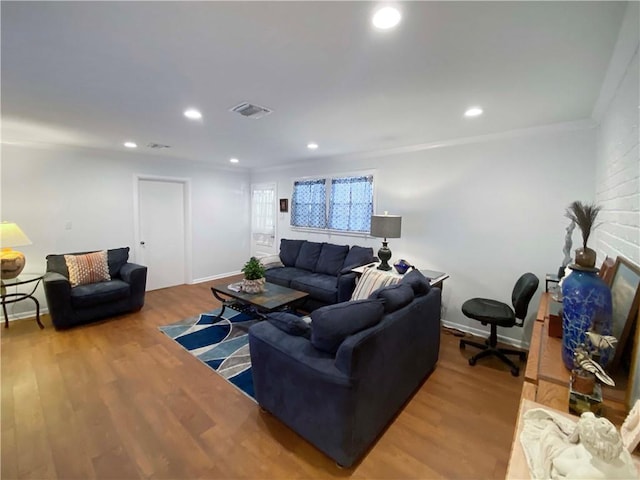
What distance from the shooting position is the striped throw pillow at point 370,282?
3104mm

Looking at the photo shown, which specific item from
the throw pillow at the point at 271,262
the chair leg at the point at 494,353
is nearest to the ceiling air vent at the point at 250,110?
the throw pillow at the point at 271,262

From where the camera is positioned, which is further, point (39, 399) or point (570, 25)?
point (39, 399)

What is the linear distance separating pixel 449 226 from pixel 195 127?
3281mm

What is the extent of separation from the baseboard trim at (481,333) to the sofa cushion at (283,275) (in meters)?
2.21

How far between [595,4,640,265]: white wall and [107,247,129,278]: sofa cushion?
5.34 metres

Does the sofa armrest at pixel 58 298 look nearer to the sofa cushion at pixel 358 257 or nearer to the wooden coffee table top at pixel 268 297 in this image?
the wooden coffee table top at pixel 268 297

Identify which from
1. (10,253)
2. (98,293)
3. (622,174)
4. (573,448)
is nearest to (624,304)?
Result: (573,448)

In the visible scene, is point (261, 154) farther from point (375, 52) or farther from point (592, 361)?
point (592, 361)

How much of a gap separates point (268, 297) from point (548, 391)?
272cm

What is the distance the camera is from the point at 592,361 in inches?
40.6

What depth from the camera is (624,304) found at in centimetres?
119

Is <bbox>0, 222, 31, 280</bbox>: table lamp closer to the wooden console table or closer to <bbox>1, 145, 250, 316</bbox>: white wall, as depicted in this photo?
<bbox>1, 145, 250, 316</bbox>: white wall

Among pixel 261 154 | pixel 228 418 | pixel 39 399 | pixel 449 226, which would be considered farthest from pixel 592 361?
pixel 261 154

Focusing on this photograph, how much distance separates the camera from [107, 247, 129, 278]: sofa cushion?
4125 millimetres
